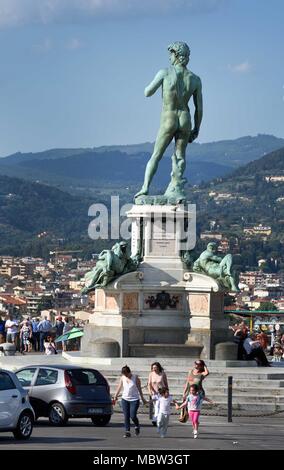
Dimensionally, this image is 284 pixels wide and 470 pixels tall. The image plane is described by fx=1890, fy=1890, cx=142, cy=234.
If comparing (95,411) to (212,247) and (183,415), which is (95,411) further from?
(212,247)

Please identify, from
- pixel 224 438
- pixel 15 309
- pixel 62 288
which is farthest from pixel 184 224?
pixel 62 288

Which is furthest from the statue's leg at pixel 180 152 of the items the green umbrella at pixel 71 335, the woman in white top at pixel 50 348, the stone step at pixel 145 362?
the green umbrella at pixel 71 335

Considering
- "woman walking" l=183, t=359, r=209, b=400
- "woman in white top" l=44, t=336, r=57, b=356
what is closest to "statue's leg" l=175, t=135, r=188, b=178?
"woman in white top" l=44, t=336, r=57, b=356

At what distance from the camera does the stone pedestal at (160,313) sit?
3806cm

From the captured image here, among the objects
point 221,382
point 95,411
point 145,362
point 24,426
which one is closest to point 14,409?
point 24,426

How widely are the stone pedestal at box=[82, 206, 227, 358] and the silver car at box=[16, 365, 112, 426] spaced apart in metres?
7.57

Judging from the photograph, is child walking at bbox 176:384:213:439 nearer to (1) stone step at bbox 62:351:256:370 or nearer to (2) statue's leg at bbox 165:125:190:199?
(1) stone step at bbox 62:351:256:370

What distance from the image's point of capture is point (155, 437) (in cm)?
2836

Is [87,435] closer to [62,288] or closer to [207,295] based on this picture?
[207,295]

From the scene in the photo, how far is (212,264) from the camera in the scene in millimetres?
38688

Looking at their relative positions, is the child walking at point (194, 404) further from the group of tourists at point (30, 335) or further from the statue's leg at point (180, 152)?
the group of tourists at point (30, 335)

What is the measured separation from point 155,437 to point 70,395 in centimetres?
205

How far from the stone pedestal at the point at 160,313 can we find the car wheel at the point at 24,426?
11178 millimetres
